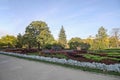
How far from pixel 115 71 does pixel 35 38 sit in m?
37.2

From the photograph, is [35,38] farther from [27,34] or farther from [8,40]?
[8,40]

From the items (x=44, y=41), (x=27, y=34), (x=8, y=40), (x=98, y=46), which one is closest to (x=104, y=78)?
(x=98, y=46)

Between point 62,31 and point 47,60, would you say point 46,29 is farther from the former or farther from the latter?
point 47,60

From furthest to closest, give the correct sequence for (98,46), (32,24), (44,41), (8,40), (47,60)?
(8,40), (32,24), (44,41), (98,46), (47,60)

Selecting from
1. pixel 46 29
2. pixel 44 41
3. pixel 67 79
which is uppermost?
pixel 46 29

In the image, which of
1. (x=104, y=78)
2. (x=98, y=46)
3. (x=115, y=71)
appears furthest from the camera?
(x=98, y=46)

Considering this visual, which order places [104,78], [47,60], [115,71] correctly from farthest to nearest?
[47,60], [115,71], [104,78]

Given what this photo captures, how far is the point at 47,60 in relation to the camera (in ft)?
48.7

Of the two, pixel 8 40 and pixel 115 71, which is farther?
pixel 8 40

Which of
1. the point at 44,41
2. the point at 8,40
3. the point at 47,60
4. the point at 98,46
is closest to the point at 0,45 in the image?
the point at 8,40

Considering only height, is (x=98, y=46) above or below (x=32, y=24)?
below

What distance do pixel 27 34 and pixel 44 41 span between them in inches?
216

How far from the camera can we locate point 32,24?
45875mm

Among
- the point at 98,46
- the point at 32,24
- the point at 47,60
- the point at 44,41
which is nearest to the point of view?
the point at 47,60
